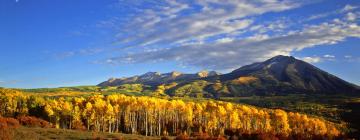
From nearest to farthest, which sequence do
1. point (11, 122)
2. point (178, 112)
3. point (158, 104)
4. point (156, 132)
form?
point (11, 122) < point (156, 132) < point (158, 104) < point (178, 112)

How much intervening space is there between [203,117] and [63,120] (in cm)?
6734

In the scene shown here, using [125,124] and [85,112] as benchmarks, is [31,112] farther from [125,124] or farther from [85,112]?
[125,124]

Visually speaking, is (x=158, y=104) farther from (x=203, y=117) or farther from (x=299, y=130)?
(x=299, y=130)

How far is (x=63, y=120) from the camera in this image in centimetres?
16575

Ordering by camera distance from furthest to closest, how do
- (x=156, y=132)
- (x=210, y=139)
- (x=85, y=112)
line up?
(x=156, y=132) < (x=85, y=112) < (x=210, y=139)

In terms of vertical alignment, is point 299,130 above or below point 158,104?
below

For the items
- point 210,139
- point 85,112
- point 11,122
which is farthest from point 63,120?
point 210,139

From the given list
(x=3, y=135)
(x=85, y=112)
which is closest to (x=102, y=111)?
(x=85, y=112)

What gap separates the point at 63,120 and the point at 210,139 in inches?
4709

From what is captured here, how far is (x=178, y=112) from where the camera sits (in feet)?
653

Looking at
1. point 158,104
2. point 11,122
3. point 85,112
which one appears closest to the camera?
point 11,122

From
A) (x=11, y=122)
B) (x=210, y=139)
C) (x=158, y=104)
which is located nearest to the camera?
(x=210, y=139)

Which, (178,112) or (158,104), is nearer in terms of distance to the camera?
(158,104)

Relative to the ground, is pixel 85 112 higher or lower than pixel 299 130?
higher
